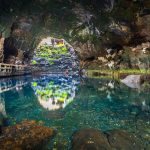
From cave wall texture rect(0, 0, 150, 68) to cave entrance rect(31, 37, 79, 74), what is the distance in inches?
97.5

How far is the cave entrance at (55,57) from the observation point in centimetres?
4131

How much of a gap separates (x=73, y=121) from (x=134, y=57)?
69.8 ft

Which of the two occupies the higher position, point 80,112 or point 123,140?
point 80,112

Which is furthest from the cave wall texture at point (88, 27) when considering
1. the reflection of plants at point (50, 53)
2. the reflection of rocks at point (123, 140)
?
the reflection of rocks at point (123, 140)

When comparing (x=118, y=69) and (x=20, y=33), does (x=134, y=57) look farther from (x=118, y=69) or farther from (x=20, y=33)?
(x=20, y=33)

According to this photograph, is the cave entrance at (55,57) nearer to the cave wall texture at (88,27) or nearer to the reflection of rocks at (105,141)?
the cave wall texture at (88,27)

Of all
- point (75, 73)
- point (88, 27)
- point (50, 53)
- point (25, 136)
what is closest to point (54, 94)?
point (25, 136)

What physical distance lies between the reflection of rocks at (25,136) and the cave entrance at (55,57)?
32024 millimetres

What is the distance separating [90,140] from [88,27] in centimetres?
2704

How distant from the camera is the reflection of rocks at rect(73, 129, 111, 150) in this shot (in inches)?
270

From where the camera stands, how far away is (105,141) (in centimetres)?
737

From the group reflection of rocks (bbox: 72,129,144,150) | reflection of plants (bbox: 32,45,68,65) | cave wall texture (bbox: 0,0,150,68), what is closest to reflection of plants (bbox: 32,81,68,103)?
reflection of rocks (bbox: 72,129,144,150)

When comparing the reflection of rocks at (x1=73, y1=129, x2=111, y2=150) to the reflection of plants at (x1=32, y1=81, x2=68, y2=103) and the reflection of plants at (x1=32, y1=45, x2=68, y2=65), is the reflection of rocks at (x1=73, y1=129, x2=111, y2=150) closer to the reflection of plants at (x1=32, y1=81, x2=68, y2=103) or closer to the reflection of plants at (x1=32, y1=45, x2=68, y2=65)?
the reflection of plants at (x1=32, y1=81, x2=68, y2=103)

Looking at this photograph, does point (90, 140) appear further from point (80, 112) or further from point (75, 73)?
point (75, 73)
